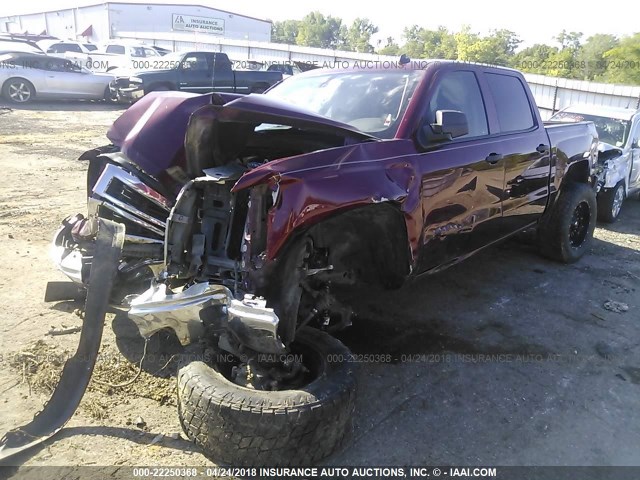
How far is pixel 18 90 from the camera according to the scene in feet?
51.0

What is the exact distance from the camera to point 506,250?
6316mm

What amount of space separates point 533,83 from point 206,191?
68.8 feet

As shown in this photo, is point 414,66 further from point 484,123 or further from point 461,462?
point 461,462

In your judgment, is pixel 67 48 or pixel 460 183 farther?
pixel 67 48

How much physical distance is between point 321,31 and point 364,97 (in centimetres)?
10806

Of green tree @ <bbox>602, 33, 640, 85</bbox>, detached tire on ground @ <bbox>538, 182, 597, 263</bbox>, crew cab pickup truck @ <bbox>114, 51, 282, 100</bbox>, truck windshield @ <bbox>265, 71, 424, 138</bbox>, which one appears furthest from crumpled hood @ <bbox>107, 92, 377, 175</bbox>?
green tree @ <bbox>602, 33, 640, 85</bbox>

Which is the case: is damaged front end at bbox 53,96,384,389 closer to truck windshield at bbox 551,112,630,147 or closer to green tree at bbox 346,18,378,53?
truck windshield at bbox 551,112,630,147

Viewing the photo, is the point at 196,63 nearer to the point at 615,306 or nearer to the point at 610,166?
the point at 610,166

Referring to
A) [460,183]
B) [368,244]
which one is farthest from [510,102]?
[368,244]

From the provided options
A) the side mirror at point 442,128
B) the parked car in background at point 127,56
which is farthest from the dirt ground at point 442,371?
the parked car in background at point 127,56

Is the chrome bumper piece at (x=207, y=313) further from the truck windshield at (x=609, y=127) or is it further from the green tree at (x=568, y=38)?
the green tree at (x=568, y=38)

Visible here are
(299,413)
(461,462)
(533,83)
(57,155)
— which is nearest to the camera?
(299,413)

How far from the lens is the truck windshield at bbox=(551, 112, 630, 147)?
845 cm

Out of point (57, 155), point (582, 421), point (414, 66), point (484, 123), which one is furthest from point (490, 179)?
point (57, 155)
